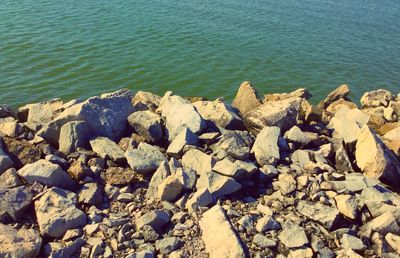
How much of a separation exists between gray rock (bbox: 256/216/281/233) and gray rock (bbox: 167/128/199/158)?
3.08 meters

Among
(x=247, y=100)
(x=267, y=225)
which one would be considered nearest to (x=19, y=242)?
(x=267, y=225)

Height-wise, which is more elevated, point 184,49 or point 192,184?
point 192,184

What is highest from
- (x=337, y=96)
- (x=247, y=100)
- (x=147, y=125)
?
(x=147, y=125)

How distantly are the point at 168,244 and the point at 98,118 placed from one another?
500 centimetres

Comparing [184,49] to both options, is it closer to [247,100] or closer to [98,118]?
[247,100]

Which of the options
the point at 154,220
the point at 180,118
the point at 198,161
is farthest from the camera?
the point at 180,118

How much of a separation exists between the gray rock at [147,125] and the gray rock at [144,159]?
2.62 feet

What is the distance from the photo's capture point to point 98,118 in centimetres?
1136

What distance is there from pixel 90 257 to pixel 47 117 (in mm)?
6117

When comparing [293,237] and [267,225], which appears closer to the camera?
[293,237]

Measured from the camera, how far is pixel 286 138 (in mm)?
11352

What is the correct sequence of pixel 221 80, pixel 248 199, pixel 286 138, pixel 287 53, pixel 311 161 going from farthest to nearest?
pixel 287 53
pixel 221 80
pixel 286 138
pixel 311 161
pixel 248 199

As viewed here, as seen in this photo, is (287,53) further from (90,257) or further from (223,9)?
(90,257)

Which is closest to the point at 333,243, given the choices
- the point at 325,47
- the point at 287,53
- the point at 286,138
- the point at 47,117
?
the point at 286,138
